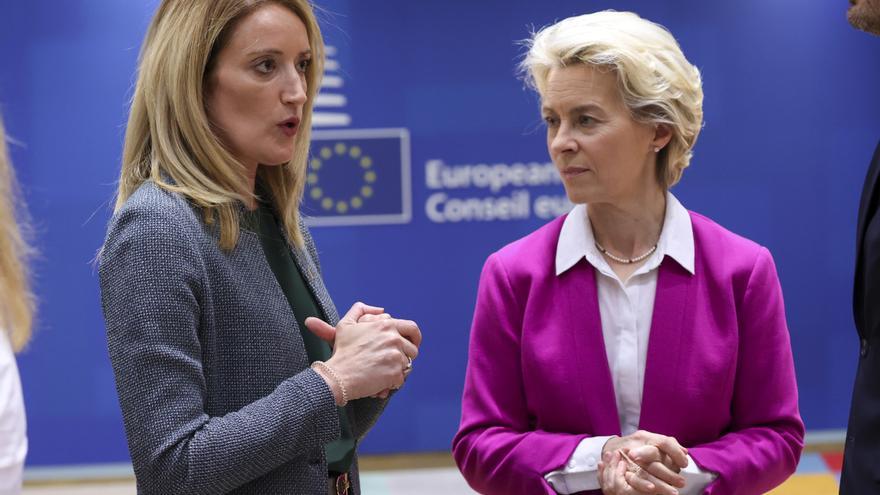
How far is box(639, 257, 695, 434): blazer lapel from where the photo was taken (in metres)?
2.29

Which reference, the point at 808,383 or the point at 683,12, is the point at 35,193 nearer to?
the point at 683,12

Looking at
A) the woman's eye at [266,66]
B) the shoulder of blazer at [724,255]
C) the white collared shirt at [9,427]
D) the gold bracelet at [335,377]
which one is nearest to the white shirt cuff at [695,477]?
the shoulder of blazer at [724,255]

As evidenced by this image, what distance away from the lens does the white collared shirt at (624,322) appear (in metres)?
2.27

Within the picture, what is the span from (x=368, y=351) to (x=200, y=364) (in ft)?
1.00

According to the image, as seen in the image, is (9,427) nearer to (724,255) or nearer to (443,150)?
(724,255)

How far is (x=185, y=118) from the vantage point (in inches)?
76.4

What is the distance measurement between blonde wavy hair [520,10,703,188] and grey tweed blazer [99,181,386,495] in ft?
2.82

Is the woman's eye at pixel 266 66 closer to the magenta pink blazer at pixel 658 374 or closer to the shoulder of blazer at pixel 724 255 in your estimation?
the magenta pink blazer at pixel 658 374

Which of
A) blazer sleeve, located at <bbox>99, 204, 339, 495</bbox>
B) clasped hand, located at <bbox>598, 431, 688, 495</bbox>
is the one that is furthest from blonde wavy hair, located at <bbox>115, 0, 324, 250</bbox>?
clasped hand, located at <bbox>598, 431, 688, 495</bbox>

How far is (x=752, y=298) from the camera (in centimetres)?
234

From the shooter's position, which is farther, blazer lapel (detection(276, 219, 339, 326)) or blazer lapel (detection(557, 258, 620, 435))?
blazer lapel (detection(557, 258, 620, 435))

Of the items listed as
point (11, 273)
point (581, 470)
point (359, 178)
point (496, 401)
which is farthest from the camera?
point (359, 178)

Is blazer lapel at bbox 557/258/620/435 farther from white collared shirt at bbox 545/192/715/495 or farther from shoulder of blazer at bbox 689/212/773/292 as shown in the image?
shoulder of blazer at bbox 689/212/773/292

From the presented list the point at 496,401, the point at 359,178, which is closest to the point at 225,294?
the point at 496,401
